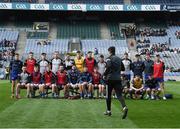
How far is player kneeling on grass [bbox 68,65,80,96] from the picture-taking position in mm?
21203

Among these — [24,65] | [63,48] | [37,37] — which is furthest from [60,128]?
[37,37]

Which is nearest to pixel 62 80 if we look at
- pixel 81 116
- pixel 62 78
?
pixel 62 78

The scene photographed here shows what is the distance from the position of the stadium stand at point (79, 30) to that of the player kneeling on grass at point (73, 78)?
4028 centimetres

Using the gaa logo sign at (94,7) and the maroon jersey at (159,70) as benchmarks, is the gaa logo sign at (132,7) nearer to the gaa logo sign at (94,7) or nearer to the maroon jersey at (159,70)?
the gaa logo sign at (94,7)

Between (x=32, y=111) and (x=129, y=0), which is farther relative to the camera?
(x=129, y=0)

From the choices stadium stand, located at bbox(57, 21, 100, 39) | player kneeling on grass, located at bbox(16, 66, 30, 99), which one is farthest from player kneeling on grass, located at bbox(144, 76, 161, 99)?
stadium stand, located at bbox(57, 21, 100, 39)

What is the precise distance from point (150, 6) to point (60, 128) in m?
51.9

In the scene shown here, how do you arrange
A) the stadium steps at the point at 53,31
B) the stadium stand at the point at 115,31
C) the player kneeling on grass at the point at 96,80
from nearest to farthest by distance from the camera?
the player kneeling on grass at the point at 96,80
the stadium steps at the point at 53,31
the stadium stand at the point at 115,31

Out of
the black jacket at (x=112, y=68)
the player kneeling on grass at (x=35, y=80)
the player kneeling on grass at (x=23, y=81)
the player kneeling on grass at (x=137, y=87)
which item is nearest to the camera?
the black jacket at (x=112, y=68)

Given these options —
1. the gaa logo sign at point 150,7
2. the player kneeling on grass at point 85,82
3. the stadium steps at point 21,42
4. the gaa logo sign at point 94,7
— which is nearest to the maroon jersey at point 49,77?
the player kneeling on grass at point 85,82

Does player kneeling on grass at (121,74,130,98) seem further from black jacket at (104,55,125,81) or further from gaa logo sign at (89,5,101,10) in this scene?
gaa logo sign at (89,5,101,10)

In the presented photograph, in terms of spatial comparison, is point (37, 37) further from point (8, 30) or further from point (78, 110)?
point (78, 110)

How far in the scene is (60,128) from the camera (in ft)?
37.3

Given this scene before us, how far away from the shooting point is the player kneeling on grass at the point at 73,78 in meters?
21.2
